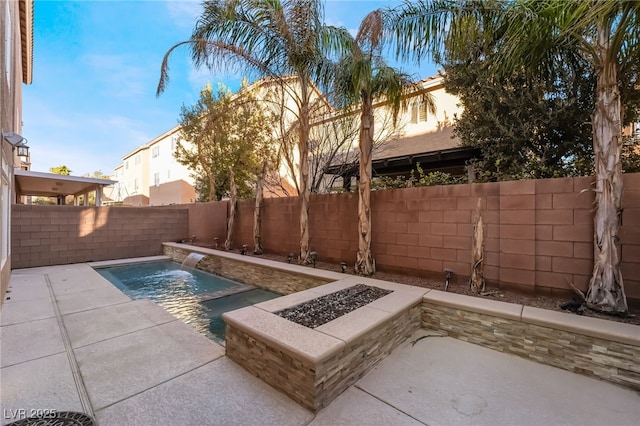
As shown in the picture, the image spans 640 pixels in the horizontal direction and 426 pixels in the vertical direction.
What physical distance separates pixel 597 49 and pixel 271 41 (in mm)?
5852

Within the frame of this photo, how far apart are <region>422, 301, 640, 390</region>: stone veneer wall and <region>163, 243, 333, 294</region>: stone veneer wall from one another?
254 cm

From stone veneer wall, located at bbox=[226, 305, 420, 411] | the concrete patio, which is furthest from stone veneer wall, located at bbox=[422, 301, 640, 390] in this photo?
stone veneer wall, located at bbox=[226, 305, 420, 411]

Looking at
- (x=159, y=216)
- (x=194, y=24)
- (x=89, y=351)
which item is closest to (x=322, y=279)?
(x=89, y=351)

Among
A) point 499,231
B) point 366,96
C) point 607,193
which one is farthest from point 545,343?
point 366,96

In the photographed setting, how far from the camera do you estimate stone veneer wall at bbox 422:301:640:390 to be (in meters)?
2.90

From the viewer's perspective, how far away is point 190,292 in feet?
21.6

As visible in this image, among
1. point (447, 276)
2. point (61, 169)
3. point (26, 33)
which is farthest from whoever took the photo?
point (61, 169)

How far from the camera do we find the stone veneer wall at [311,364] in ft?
8.00

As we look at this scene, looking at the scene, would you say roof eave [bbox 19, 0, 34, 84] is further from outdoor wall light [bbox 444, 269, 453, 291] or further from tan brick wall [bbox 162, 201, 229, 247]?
outdoor wall light [bbox 444, 269, 453, 291]

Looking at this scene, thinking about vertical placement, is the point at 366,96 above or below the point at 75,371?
above

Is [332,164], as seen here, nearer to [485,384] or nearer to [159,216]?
[159,216]

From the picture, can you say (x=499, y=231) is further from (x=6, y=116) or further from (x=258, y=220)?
(x=6, y=116)

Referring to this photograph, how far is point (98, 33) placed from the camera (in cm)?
961

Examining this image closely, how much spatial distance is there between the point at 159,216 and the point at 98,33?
6894mm
